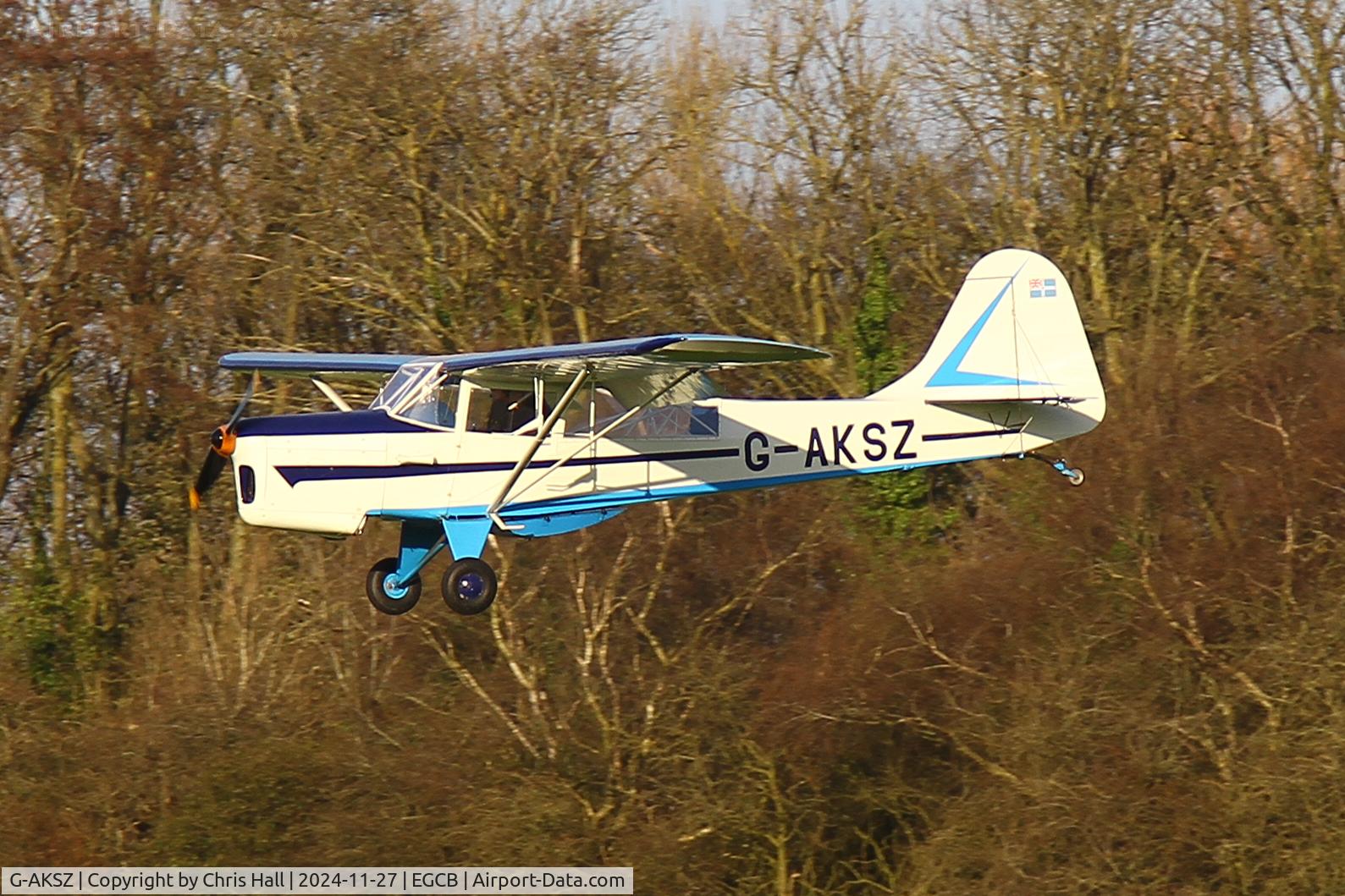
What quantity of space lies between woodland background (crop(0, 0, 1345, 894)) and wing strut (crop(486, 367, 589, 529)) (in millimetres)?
7722

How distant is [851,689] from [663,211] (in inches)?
235

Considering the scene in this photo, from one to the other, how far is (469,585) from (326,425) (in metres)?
1.43

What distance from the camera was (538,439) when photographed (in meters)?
13.2

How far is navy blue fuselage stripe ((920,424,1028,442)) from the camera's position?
14.7 metres

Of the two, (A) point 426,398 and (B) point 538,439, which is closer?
(B) point 538,439

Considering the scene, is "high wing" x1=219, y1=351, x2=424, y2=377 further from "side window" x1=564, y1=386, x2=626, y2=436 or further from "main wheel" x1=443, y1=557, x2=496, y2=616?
"main wheel" x1=443, y1=557, x2=496, y2=616

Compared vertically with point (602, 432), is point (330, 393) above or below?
above

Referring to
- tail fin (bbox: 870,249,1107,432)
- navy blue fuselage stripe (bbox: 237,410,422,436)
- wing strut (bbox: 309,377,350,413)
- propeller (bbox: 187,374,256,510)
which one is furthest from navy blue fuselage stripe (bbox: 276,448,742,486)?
tail fin (bbox: 870,249,1107,432)

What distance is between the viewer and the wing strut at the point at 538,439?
13.1 m

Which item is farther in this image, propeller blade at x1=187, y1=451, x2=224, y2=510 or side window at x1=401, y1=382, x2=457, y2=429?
propeller blade at x1=187, y1=451, x2=224, y2=510

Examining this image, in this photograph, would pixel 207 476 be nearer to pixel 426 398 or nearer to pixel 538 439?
pixel 426 398

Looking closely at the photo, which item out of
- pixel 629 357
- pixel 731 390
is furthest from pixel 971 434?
pixel 731 390
